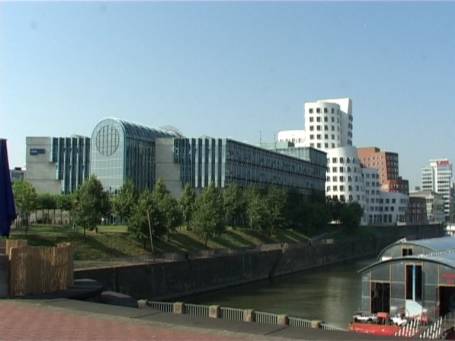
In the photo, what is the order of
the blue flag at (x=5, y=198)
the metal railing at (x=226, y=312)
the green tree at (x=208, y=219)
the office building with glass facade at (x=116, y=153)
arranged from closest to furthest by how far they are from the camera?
the blue flag at (x=5, y=198) → the metal railing at (x=226, y=312) → the green tree at (x=208, y=219) → the office building with glass facade at (x=116, y=153)

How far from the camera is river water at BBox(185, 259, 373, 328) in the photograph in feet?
150

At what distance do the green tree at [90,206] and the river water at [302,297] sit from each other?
15997 millimetres

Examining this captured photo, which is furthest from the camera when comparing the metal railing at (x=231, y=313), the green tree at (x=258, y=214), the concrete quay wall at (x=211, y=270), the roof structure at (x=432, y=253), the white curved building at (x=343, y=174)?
the white curved building at (x=343, y=174)

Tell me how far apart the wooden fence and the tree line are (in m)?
46.0

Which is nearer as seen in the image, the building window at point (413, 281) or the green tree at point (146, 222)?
the building window at point (413, 281)

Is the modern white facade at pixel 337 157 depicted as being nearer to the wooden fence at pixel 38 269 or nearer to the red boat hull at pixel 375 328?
the red boat hull at pixel 375 328

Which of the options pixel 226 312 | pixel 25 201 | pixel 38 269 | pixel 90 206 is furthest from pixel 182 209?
pixel 38 269

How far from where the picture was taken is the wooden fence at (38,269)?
17719 millimetres

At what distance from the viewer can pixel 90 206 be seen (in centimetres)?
6588

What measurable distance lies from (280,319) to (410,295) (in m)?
10.5

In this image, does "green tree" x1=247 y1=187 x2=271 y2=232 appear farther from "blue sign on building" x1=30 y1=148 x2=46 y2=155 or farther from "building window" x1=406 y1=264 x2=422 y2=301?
"building window" x1=406 y1=264 x2=422 y2=301

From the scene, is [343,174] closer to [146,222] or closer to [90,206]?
[146,222]

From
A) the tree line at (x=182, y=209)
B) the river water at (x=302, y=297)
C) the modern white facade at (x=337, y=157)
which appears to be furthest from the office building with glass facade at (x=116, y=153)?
the modern white facade at (x=337, y=157)

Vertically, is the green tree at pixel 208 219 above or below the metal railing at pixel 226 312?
above
